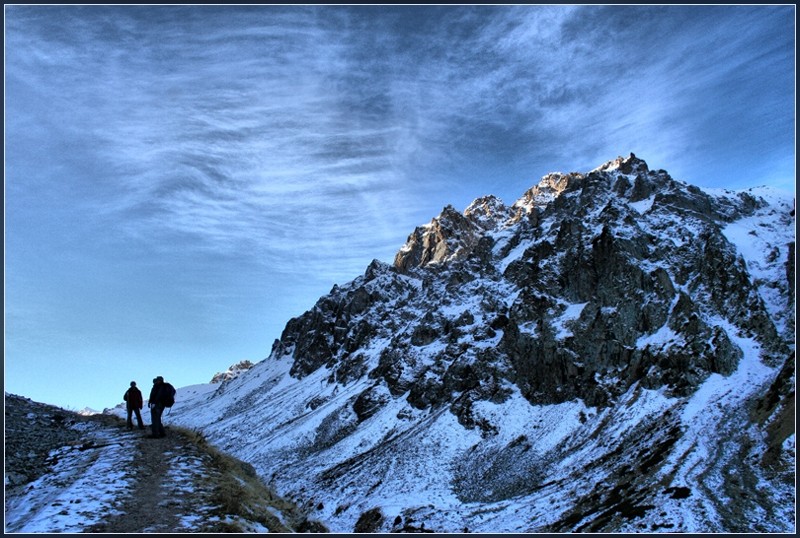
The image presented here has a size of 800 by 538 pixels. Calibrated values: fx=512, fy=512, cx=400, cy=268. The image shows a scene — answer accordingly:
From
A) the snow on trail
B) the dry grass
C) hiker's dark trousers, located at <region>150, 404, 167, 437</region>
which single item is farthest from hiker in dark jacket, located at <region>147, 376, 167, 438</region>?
the dry grass

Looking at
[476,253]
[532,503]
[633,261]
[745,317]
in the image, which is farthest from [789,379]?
[476,253]

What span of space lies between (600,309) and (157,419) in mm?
86980

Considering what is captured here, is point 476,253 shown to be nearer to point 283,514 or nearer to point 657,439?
point 657,439

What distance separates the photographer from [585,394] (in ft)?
279

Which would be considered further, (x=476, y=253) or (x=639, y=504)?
(x=476, y=253)

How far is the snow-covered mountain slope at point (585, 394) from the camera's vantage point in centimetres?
5156

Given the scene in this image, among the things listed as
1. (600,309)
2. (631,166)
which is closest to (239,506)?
(600,309)

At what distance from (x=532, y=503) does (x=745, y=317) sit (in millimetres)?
50130

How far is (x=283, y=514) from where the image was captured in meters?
17.5

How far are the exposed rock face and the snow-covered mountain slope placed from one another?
38 centimetres

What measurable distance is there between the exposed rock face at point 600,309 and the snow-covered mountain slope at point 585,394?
1.25ft

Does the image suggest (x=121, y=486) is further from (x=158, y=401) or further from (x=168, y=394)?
(x=168, y=394)

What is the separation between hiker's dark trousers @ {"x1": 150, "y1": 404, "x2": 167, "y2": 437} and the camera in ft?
72.6

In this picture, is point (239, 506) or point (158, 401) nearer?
point (239, 506)
